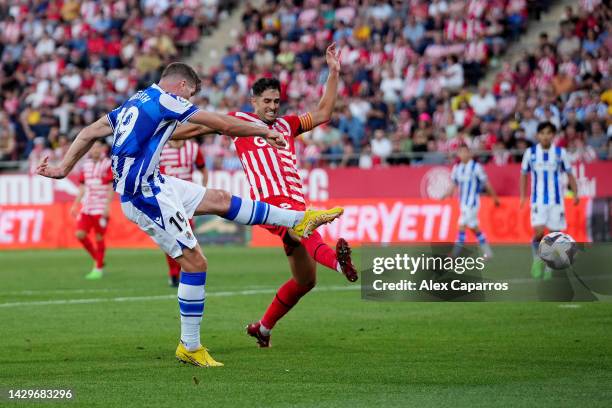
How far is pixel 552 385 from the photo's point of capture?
26.5ft

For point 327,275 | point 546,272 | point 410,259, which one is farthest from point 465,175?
point 410,259

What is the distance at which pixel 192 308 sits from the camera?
945 cm

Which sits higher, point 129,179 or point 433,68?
point 433,68

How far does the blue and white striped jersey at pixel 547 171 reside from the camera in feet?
60.2

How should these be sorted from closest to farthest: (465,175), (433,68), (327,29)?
(465,175) < (433,68) < (327,29)

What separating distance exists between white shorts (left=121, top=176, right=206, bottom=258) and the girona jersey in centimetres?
131

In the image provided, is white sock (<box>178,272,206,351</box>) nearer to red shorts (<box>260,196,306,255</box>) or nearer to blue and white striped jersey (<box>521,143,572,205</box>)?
red shorts (<box>260,196,306,255</box>)

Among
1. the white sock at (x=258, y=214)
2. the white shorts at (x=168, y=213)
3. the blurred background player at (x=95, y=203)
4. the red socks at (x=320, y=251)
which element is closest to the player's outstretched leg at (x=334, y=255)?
the red socks at (x=320, y=251)

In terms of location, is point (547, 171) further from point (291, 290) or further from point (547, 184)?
point (291, 290)

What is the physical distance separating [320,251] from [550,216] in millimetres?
9116

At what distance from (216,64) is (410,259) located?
1039 inches

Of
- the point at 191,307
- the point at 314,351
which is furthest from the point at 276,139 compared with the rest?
the point at 314,351

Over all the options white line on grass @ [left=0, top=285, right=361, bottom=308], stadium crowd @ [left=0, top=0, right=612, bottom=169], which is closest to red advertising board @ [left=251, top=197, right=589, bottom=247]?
stadium crowd @ [left=0, top=0, right=612, bottom=169]

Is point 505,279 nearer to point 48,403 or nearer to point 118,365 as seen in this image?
point 118,365
